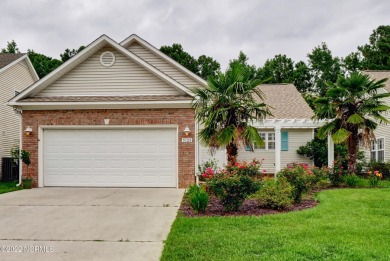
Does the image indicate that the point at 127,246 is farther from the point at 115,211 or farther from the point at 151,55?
the point at 151,55

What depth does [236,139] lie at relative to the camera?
1046cm

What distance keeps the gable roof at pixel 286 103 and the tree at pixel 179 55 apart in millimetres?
11116

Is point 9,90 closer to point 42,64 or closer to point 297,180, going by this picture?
point 297,180

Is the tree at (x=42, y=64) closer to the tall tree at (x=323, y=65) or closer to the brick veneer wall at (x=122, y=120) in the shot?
the brick veneer wall at (x=122, y=120)

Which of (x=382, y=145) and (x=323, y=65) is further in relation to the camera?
(x=323, y=65)

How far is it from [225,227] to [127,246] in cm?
189

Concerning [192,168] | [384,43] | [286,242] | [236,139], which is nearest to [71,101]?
[192,168]

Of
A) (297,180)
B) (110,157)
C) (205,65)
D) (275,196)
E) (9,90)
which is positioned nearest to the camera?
(275,196)

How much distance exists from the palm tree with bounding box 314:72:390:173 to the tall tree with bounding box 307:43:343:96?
26988mm

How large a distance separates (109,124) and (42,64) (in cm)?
2501

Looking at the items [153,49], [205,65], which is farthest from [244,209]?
[205,65]

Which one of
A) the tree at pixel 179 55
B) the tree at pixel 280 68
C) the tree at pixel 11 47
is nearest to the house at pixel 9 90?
the tree at pixel 179 55

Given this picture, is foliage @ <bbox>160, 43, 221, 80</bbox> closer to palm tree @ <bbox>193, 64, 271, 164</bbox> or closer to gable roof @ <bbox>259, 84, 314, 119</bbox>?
gable roof @ <bbox>259, 84, 314, 119</bbox>

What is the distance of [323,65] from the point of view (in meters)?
39.9
